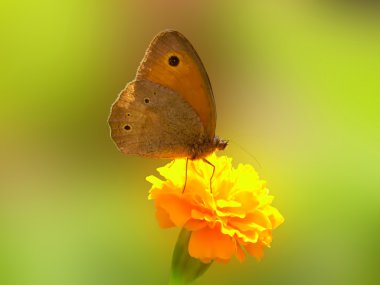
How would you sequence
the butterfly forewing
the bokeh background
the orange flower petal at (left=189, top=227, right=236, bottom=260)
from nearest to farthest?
the orange flower petal at (left=189, top=227, right=236, bottom=260) < the butterfly forewing < the bokeh background

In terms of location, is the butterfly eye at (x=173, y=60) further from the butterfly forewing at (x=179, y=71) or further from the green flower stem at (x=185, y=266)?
the green flower stem at (x=185, y=266)

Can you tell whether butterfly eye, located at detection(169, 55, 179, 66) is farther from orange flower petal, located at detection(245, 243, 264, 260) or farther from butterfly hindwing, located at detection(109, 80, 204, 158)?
orange flower petal, located at detection(245, 243, 264, 260)

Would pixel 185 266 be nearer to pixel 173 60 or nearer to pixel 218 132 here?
pixel 173 60

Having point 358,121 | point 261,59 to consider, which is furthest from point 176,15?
point 358,121

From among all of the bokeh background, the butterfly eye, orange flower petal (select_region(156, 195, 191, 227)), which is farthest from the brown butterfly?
the bokeh background

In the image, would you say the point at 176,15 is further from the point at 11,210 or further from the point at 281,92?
the point at 11,210

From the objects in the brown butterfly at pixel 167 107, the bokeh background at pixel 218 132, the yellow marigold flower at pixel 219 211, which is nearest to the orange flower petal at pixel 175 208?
the yellow marigold flower at pixel 219 211

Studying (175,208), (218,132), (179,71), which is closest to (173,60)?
(179,71)
